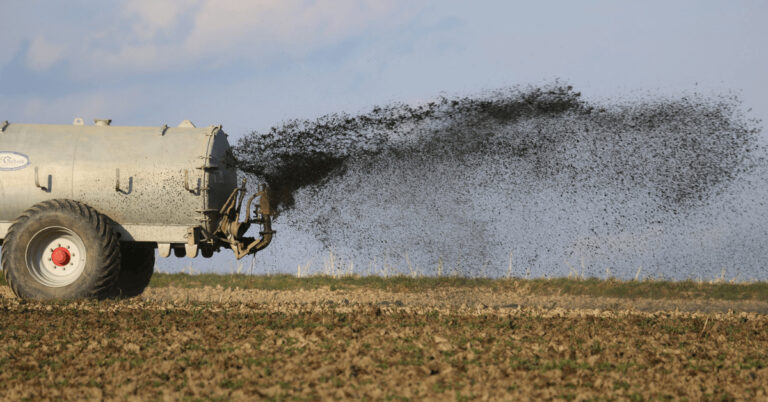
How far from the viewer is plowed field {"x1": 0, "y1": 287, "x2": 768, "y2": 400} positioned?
7.31 metres

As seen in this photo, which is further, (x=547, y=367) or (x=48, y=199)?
(x=48, y=199)

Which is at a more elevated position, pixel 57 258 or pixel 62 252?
pixel 62 252

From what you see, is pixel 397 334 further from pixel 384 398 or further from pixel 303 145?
pixel 303 145

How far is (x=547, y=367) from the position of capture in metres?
8.12

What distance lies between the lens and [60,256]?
1370 centimetres

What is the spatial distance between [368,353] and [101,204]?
7.60 m

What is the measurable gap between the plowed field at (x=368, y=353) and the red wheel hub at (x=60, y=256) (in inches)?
40.1

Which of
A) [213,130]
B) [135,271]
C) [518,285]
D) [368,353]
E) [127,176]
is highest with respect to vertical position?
[213,130]

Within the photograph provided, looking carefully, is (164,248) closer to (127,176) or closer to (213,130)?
(127,176)

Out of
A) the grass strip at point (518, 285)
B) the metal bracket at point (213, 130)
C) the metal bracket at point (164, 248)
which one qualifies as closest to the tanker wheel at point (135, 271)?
the grass strip at point (518, 285)

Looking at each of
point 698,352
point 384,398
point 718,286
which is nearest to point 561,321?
point 698,352

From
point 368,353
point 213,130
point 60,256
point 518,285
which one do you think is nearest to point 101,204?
point 60,256

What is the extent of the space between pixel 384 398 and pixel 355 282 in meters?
10.9

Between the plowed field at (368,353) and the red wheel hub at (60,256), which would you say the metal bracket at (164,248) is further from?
the red wheel hub at (60,256)
